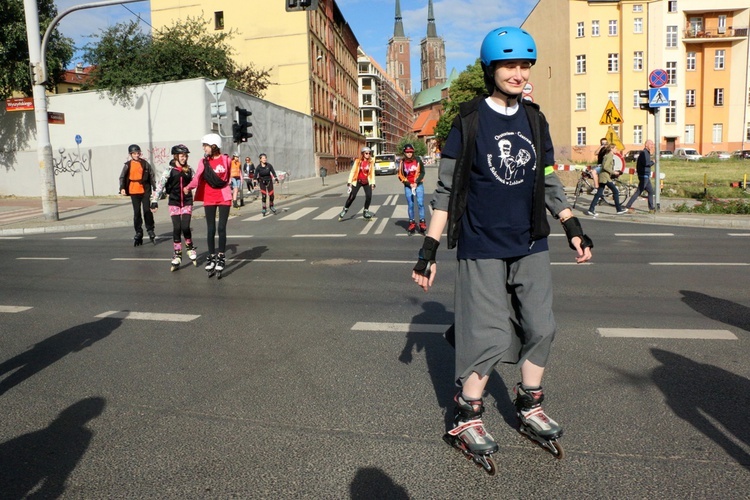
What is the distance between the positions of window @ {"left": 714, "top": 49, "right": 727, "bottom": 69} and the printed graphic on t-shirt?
7061cm

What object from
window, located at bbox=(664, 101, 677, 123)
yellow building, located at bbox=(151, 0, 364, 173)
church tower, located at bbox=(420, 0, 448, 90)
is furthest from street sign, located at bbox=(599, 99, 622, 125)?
church tower, located at bbox=(420, 0, 448, 90)

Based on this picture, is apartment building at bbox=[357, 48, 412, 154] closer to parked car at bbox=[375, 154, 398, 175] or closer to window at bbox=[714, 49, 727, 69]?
parked car at bbox=[375, 154, 398, 175]

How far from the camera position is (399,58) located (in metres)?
187

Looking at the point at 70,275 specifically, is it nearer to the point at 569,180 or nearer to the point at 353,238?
the point at 353,238

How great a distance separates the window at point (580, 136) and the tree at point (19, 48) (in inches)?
1696

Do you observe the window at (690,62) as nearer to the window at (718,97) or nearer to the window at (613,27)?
the window at (718,97)

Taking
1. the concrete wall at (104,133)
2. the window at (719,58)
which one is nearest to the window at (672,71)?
the window at (719,58)

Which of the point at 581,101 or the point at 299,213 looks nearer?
the point at 299,213

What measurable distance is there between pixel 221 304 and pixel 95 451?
3765 mm

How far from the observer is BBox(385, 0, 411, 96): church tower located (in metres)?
185

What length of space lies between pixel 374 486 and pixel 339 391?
4.12 feet

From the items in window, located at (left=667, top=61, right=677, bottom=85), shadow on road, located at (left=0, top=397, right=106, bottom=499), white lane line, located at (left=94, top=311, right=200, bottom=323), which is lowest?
white lane line, located at (left=94, top=311, right=200, bottom=323)

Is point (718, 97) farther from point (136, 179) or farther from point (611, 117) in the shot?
point (136, 179)

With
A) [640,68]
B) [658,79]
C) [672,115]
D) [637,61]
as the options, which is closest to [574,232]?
[658,79]
